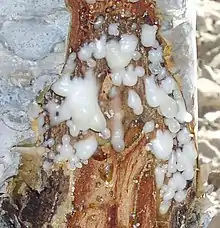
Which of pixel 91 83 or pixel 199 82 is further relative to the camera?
pixel 199 82

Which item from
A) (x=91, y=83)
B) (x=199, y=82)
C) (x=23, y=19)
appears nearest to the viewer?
(x=91, y=83)

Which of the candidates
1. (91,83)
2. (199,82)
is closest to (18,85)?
(91,83)

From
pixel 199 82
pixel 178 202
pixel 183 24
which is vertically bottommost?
pixel 199 82

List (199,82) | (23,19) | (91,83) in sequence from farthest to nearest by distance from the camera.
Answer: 1. (199,82)
2. (23,19)
3. (91,83)

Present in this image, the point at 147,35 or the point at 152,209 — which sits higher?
the point at 147,35

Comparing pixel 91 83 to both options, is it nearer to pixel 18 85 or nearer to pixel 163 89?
pixel 163 89

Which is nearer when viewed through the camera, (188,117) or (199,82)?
(188,117)

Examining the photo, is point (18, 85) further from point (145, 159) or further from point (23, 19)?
point (145, 159)

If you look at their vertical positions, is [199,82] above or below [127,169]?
below

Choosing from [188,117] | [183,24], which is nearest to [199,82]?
[183,24]
